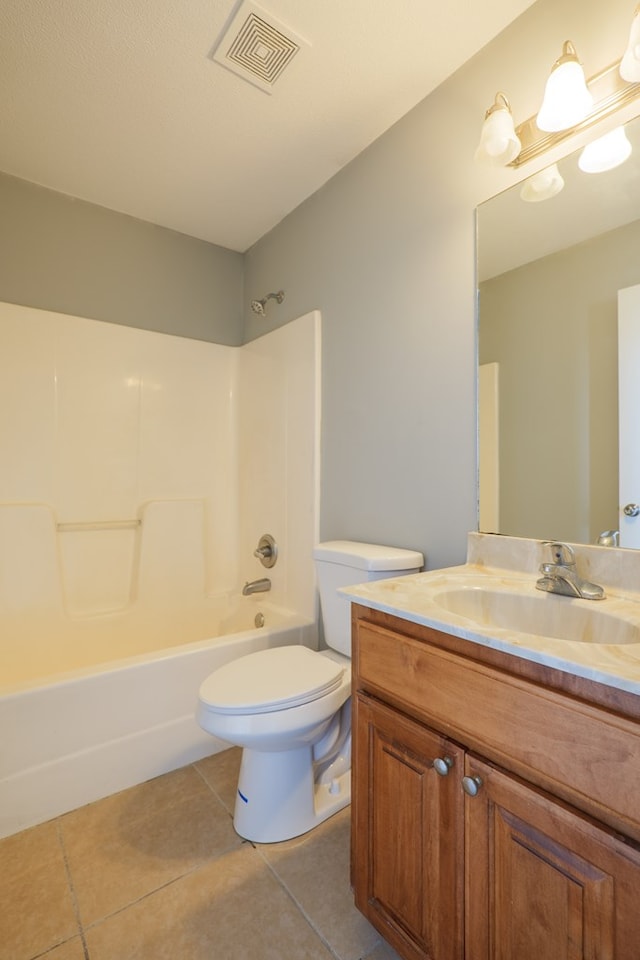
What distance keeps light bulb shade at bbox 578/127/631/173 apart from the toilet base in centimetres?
180

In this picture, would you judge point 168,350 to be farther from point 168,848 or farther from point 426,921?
point 426,921

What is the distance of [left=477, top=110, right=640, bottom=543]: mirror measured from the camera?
108cm

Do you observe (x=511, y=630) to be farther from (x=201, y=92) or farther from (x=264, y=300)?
(x=264, y=300)

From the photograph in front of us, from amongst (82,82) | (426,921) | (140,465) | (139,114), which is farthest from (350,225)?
(426,921)

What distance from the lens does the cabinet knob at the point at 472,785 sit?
2.41 ft

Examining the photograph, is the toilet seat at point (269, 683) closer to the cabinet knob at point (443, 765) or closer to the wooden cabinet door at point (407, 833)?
the wooden cabinet door at point (407, 833)

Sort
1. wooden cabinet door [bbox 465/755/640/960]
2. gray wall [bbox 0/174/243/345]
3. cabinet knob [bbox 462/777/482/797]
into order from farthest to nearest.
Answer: gray wall [bbox 0/174/243/345]
cabinet knob [bbox 462/777/482/797]
wooden cabinet door [bbox 465/755/640/960]

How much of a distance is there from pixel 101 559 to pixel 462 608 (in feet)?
5.77

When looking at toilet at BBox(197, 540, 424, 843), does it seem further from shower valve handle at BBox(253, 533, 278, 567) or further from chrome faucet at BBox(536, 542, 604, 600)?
shower valve handle at BBox(253, 533, 278, 567)

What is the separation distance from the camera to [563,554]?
1.05 metres

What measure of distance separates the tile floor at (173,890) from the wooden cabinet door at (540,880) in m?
0.47

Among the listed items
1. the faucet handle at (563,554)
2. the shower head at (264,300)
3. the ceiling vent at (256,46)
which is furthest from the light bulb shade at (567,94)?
the shower head at (264,300)

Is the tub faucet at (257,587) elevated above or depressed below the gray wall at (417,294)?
below

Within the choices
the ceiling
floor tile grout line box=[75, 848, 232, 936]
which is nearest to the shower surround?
floor tile grout line box=[75, 848, 232, 936]
